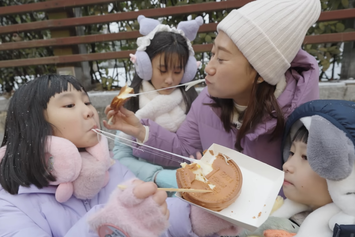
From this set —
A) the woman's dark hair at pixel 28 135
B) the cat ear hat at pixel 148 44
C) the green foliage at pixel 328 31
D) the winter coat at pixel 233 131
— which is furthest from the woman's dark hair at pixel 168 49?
the green foliage at pixel 328 31

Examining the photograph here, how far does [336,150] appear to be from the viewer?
2.64 feet

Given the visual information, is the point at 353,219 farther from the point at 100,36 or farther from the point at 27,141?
Result: the point at 100,36

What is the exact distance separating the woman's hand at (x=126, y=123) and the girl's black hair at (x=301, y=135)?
84 centimetres

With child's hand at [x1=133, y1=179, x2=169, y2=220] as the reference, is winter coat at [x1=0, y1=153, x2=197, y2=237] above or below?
below

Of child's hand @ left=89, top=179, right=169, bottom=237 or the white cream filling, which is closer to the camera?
child's hand @ left=89, top=179, right=169, bottom=237

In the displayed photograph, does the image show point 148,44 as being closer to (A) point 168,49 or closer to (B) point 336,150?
(A) point 168,49

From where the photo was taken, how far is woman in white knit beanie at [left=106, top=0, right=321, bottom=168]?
43.6 inches

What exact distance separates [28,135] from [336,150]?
112cm

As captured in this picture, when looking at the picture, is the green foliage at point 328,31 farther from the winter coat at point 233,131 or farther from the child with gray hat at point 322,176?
the child with gray hat at point 322,176

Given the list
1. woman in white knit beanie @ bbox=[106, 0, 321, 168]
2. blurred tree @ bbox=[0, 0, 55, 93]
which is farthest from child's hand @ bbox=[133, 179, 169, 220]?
blurred tree @ bbox=[0, 0, 55, 93]

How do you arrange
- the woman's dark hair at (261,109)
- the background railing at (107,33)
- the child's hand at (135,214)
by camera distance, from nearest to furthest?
1. the child's hand at (135,214)
2. the woman's dark hair at (261,109)
3. the background railing at (107,33)

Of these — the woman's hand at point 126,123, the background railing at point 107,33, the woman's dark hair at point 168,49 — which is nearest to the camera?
the woman's hand at point 126,123

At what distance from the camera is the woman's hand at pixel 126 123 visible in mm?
1339

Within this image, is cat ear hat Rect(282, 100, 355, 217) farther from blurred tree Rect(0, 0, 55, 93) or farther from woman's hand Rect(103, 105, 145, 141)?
blurred tree Rect(0, 0, 55, 93)
